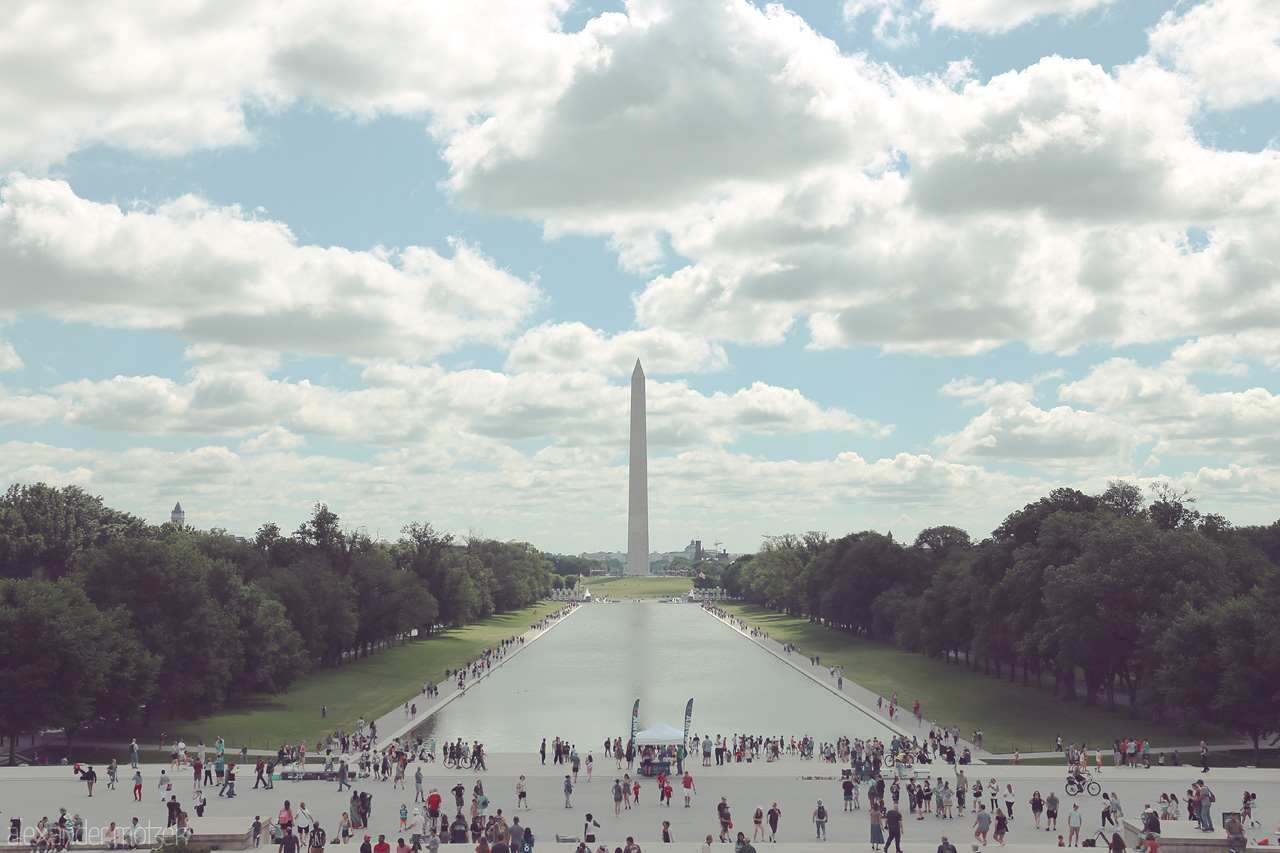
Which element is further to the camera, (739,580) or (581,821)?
(739,580)

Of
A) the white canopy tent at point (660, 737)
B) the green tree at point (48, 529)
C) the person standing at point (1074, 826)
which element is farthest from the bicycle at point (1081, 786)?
the green tree at point (48, 529)

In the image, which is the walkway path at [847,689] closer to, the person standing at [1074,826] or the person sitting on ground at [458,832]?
the person standing at [1074,826]

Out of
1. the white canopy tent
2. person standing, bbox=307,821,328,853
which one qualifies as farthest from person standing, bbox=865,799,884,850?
person standing, bbox=307,821,328,853

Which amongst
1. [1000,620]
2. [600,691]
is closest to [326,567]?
[600,691]

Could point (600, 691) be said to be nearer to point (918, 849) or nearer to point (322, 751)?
point (322, 751)

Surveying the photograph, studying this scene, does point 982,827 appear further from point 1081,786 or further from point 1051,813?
point 1081,786

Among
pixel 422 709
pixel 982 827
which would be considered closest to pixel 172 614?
pixel 422 709
